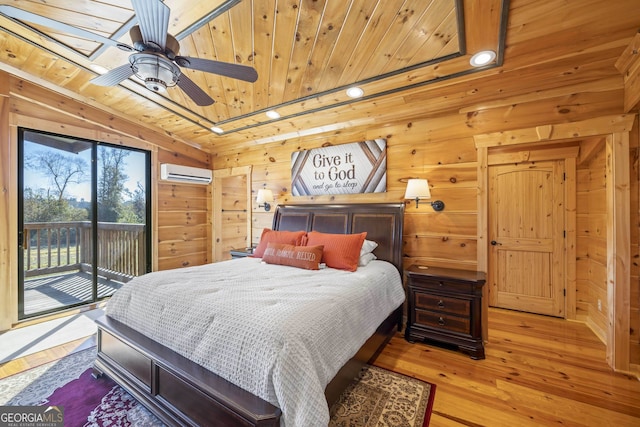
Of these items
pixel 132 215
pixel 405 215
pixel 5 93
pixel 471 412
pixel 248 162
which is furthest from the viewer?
pixel 248 162

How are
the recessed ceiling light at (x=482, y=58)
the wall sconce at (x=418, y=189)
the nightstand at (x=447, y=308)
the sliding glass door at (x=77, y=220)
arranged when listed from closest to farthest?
the recessed ceiling light at (x=482, y=58)
the nightstand at (x=447, y=308)
the wall sconce at (x=418, y=189)
the sliding glass door at (x=77, y=220)

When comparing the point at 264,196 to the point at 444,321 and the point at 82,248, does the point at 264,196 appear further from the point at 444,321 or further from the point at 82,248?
the point at 444,321

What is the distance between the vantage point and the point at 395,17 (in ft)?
5.97

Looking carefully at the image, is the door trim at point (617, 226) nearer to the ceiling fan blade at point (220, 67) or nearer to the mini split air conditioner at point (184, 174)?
the ceiling fan blade at point (220, 67)

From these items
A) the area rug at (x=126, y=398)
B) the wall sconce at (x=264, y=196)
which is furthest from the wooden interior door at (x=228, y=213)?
the area rug at (x=126, y=398)

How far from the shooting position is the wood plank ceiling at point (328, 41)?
176cm

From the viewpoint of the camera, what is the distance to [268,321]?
1.34 meters

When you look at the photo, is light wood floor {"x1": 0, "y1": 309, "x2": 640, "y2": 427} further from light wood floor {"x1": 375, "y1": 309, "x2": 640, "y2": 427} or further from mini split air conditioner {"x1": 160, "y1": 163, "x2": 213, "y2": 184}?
mini split air conditioner {"x1": 160, "y1": 163, "x2": 213, "y2": 184}

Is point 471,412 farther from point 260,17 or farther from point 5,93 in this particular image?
point 5,93

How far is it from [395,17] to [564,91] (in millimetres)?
1847

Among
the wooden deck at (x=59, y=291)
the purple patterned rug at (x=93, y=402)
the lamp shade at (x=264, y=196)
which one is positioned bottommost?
the purple patterned rug at (x=93, y=402)

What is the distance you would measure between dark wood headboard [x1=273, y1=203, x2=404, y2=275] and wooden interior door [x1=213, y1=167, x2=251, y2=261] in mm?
1593

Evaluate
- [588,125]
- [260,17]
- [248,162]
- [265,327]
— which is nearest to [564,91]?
→ [588,125]

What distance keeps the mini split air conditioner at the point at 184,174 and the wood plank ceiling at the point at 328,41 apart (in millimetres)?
1322
